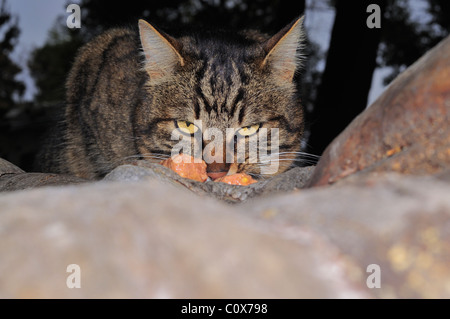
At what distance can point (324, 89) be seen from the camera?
19.8 ft

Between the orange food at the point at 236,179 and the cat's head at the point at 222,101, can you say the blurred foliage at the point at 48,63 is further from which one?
the orange food at the point at 236,179

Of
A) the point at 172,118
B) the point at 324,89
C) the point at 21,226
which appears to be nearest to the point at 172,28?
the point at 172,118

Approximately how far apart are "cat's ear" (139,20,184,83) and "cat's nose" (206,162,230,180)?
68 cm

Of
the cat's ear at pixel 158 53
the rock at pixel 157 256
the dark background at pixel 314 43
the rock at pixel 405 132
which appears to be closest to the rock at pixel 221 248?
the rock at pixel 157 256

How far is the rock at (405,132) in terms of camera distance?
4.75ft

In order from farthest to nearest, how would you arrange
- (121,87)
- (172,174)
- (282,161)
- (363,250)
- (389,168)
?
(121,87)
(282,161)
(172,174)
(389,168)
(363,250)

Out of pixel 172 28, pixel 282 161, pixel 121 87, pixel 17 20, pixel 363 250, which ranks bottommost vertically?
pixel 363 250

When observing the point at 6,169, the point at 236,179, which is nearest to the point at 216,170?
the point at 236,179

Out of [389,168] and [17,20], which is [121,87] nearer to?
[389,168]

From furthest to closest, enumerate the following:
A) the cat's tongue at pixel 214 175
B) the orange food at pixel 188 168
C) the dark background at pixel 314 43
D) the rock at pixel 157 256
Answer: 1. the dark background at pixel 314 43
2. the cat's tongue at pixel 214 175
3. the orange food at pixel 188 168
4. the rock at pixel 157 256

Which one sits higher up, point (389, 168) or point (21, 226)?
point (389, 168)

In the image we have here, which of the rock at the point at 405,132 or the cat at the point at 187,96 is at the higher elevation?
the cat at the point at 187,96

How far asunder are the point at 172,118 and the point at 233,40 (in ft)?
2.74

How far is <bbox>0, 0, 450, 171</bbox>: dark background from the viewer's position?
223 inches
